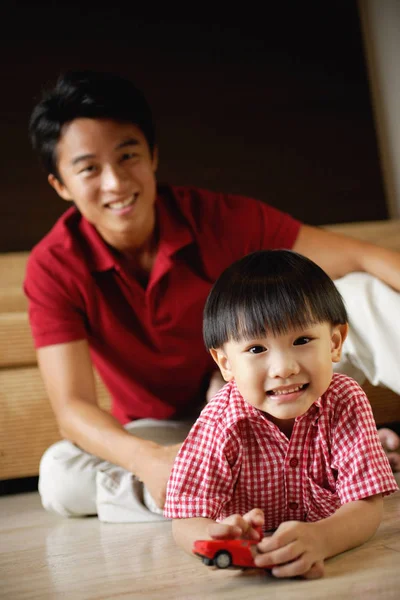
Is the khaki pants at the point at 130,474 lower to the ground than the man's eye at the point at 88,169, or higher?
lower

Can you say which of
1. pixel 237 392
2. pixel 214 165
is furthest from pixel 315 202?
pixel 237 392

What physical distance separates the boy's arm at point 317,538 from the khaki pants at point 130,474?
0.46 meters

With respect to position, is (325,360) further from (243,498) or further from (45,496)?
(45,496)

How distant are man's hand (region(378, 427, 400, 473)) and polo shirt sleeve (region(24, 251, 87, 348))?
605 mm

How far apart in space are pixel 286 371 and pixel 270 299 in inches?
3.5

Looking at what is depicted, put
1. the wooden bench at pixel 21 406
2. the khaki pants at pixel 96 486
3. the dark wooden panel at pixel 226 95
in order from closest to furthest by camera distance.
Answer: the khaki pants at pixel 96 486 < the wooden bench at pixel 21 406 < the dark wooden panel at pixel 226 95

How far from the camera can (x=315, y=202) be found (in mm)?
2967

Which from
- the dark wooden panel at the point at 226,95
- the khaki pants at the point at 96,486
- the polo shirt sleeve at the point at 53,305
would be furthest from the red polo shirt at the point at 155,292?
the dark wooden panel at the point at 226,95

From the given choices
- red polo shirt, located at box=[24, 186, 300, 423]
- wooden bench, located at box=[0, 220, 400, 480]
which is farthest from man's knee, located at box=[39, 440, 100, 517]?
wooden bench, located at box=[0, 220, 400, 480]

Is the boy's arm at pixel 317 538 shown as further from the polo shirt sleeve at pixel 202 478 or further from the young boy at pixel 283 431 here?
the polo shirt sleeve at pixel 202 478

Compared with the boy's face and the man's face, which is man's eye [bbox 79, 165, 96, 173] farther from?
the boy's face

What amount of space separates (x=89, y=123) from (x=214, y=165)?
4.73 feet

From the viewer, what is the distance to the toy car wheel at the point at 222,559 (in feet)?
2.67

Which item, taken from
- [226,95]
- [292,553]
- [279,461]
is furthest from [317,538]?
[226,95]
